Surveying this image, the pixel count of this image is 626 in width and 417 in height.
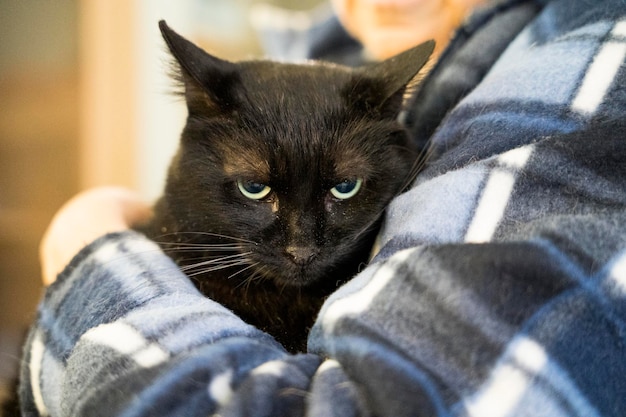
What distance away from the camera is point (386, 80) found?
91 centimetres

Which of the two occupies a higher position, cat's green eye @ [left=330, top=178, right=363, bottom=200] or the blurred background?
cat's green eye @ [left=330, top=178, right=363, bottom=200]

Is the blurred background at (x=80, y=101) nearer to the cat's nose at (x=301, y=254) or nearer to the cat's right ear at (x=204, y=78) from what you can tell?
the cat's right ear at (x=204, y=78)

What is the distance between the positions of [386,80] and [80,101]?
2.07 meters

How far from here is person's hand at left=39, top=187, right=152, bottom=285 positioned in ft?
3.03

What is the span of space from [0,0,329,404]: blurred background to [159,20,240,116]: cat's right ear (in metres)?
1.51

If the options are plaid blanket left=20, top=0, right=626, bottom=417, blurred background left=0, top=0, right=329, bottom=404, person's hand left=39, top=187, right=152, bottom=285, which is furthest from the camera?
blurred background left=0, top=0, right=329, bottom=404

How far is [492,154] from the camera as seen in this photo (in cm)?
67

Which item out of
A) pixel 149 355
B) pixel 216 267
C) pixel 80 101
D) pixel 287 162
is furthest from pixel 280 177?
pixel 80 101

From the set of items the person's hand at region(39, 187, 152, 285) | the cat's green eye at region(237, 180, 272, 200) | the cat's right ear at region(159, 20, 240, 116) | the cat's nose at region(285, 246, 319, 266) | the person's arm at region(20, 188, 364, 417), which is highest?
the cat's right ear at region(159, 20, 240, 116)

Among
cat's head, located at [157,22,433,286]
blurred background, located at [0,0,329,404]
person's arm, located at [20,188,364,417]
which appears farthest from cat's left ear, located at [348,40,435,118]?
blurred background, located at [0,0,329,404]

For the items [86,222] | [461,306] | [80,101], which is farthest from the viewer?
[80,101]

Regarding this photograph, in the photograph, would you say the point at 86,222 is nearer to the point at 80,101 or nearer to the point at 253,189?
the point at 253,189

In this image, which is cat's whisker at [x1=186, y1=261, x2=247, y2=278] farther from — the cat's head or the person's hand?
the person's hand

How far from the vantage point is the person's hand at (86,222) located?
923 mm
